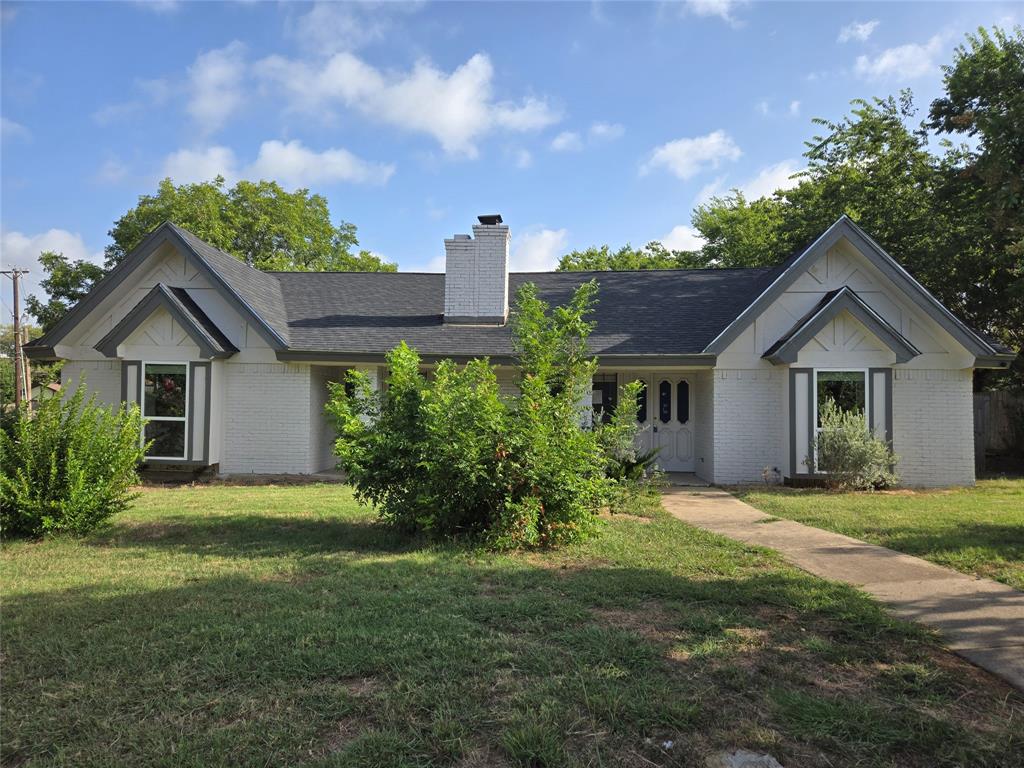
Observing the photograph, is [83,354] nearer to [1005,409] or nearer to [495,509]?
[495,509]

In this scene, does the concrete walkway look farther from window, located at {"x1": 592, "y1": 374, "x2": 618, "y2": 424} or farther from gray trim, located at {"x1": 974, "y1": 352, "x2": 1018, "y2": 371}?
gray trim, located at {"x1": 974, "y1": 352, "x2": 1018, "y2": 371}

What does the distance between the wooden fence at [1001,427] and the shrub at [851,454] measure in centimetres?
586

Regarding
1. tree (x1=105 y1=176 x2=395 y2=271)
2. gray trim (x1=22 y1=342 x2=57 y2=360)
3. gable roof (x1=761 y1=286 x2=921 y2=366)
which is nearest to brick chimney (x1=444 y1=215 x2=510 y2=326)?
gable roof (x1=761 y1=286 x2=921 y2=366)

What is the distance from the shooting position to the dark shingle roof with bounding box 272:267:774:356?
43.4 feet

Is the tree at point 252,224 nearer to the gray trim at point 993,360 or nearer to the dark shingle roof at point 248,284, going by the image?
the dark shingle roof at point 248,284

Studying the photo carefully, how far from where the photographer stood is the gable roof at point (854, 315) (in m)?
11.4

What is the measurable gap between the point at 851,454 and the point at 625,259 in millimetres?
29235

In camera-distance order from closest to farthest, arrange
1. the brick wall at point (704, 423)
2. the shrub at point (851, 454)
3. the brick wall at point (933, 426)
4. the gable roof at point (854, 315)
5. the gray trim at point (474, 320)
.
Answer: the shrub at point (851, 454) → the gable roof at point (854, 315) → the brick wall at point (933, 426) → the brick wall at point (704, 423) → the gray trim at point (474, 320)

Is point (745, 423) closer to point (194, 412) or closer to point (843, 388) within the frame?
point (843, 388)

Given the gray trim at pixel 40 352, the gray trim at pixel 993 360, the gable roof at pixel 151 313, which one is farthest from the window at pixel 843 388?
the gray trim at pixel 40 352

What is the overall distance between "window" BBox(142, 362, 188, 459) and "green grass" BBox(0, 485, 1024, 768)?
6.84 meters

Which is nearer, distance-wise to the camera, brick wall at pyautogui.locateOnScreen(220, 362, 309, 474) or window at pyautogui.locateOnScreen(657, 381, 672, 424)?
brick wall at pyautogui.locateOnScreen(220, 362, 309, 474)

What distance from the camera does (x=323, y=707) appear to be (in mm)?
3115

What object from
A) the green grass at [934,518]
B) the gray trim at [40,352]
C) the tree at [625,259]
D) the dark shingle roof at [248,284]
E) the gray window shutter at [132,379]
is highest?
the tree at [625,259]
